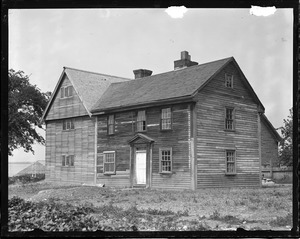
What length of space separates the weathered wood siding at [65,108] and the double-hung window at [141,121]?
8.34 feet

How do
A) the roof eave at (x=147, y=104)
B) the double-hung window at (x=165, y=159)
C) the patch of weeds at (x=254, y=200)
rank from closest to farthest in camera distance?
1. the patch of weeds at (x=254, y=200)
2. the roof eave at (x=147, y=104)
3. the double-hung window at (x=165, y=159)

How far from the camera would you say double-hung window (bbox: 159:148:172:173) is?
19047 mm

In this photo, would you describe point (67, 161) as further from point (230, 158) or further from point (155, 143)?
point (230, 158)

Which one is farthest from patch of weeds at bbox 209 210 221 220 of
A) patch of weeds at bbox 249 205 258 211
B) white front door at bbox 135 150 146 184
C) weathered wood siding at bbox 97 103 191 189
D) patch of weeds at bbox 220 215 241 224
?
white front door at bbox 135 150 146 184

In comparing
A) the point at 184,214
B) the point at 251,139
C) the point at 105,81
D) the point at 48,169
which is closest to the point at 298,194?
the point at 184,214

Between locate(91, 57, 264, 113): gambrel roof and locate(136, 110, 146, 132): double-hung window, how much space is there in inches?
16.5

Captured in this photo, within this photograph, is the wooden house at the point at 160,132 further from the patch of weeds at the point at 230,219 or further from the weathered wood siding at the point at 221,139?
the patch of weeds at the point at 230,219

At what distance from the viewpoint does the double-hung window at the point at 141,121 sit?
17.8m

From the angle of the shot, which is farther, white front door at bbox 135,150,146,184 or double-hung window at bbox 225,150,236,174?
white front door at bbox 135,150,146,184

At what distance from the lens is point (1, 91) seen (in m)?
7.54

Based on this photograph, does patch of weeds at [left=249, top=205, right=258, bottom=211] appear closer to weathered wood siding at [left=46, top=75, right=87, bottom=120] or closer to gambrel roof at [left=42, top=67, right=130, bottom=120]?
gambrel roof at [left=42, top=67, right=130, bottom=120]

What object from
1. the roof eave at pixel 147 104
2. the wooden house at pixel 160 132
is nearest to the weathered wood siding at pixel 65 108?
the wooden house at pixel 160 132

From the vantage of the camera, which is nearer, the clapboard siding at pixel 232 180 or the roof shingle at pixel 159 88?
the roof shingle at pixel 159 88

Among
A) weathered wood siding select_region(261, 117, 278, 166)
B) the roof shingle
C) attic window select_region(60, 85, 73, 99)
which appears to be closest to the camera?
attic window select_region(60, 85, 73, 99)
